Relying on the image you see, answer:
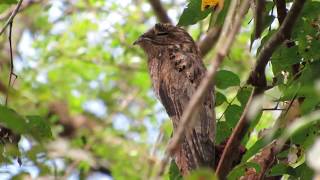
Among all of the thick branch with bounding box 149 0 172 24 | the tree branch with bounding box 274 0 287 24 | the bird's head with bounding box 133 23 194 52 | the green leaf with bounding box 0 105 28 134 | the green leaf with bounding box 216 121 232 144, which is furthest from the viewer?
the thick branch with bounding box 149 0 172 24

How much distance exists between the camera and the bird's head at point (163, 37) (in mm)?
4609

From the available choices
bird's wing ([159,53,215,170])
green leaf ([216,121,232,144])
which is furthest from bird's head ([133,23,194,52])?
green leaf ([216,121,232,144])

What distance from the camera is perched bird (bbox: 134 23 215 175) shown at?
11.3 ft

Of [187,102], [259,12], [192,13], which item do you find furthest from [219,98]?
A: [259,12]

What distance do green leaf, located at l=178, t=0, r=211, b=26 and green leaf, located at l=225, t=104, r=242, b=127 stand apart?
1.42ft

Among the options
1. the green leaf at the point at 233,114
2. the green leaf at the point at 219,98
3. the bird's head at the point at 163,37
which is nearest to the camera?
the green leaf at the point at 233,114

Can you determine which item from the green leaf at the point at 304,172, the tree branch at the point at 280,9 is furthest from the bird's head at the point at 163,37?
the green leaf at the point at 304,172

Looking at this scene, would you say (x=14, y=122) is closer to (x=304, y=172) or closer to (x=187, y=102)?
(x=304, y=172)

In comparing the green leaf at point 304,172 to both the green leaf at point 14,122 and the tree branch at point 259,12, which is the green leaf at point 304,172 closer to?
the tree branch at point 259,12

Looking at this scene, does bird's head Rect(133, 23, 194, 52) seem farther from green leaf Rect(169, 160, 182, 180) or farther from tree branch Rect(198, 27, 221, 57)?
tree branch Rect(198, 27, 221, 57)

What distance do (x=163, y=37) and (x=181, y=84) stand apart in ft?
3.20

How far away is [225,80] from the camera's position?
3344 millimetres

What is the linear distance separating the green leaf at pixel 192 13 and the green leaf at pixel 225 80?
0.96 feet

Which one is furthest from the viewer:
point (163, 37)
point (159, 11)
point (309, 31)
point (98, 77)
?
point (98, 77)
